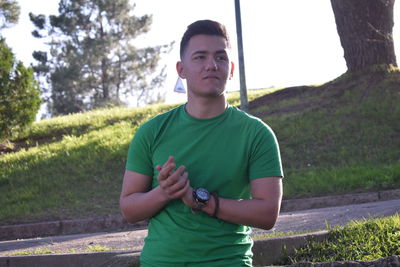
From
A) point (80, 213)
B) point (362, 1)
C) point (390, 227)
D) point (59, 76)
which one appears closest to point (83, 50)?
point (59, 76)

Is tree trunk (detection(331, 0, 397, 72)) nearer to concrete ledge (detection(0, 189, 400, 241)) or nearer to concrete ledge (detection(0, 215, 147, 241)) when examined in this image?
concrete ledge (detection(0, 189, 400, 241))

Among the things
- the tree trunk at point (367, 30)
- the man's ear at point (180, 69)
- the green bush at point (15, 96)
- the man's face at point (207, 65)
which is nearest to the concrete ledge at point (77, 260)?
the man's ear at point (180, 69)

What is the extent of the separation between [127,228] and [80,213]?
112 cm

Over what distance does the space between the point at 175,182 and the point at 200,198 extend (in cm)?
13

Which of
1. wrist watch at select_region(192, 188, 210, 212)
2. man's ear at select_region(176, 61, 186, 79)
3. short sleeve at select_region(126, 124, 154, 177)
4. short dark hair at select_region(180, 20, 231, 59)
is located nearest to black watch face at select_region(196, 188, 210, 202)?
wrist watch at select_region(192, 188, 210, 212)

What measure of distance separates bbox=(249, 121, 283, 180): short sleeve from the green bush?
16.2 metres

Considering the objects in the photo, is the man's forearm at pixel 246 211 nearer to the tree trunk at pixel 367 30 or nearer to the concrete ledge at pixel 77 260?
the concrete ledge at pixel 77 260

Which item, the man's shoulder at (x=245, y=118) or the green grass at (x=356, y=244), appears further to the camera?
the green grass at (x=356, y=244)

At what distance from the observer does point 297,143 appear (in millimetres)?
13930

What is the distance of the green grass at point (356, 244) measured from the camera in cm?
475

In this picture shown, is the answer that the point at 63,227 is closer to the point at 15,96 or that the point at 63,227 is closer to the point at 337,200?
the point at 337,200

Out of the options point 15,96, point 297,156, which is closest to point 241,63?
point 297,156

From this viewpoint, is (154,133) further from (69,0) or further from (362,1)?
(69,0)

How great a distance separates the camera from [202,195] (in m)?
2.93
